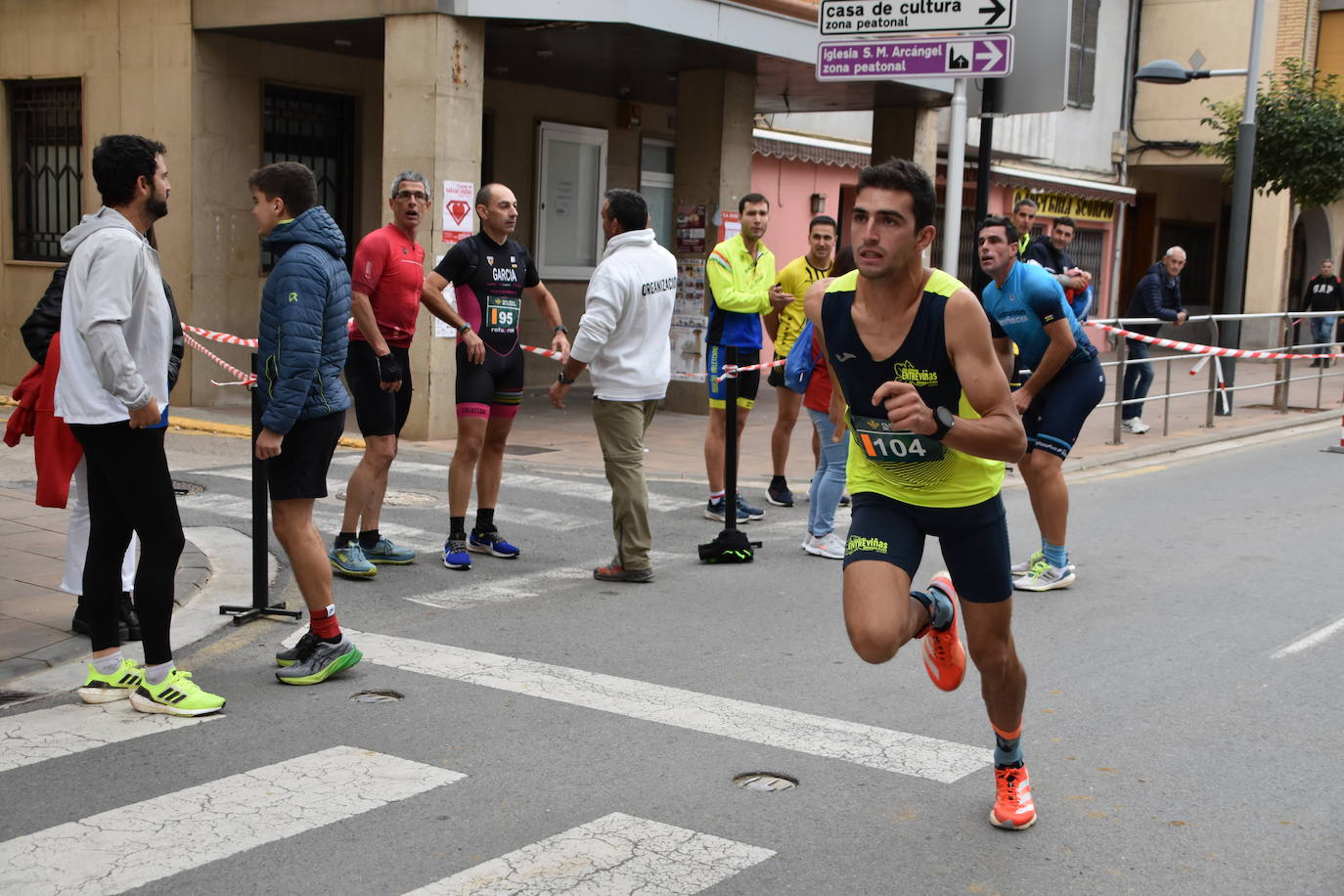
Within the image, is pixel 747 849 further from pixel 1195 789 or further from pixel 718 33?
pixel 718 33

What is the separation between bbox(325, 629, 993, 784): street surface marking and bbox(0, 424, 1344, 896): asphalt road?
16 millimetres

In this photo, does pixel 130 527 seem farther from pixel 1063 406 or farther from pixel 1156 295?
pixel 1156 295

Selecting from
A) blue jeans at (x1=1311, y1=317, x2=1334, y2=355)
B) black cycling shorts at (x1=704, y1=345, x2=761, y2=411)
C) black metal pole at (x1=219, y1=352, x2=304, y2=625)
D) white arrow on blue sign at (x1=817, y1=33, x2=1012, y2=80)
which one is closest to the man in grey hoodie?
black metal pole at (x1=219, y1=352, x2=304, y2=625)

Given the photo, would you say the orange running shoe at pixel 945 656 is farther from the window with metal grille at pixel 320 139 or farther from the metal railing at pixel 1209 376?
the window with metal grille at pixel 320 139

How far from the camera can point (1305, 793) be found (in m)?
4.61

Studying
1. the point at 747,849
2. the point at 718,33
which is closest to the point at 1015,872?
the point at 747,849

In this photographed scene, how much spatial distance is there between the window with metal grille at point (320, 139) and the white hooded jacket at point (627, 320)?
7865 mm

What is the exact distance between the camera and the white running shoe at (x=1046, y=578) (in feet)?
25.0

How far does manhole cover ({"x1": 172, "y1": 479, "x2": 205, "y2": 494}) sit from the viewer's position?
969 centimetres

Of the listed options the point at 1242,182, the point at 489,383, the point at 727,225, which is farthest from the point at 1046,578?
the point at 1242,182

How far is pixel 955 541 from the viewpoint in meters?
4.24

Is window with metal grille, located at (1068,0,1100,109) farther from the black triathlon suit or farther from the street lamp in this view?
the black triathlon suit

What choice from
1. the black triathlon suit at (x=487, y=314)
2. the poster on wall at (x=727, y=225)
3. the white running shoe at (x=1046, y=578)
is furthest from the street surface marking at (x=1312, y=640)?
the poster on wall at (x=727, y=225)

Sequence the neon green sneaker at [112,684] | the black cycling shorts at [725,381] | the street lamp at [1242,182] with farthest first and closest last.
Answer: the street lamp at [1242,182], the black cycling shorts at [725,381], the neon green sneaker at [112,684]
